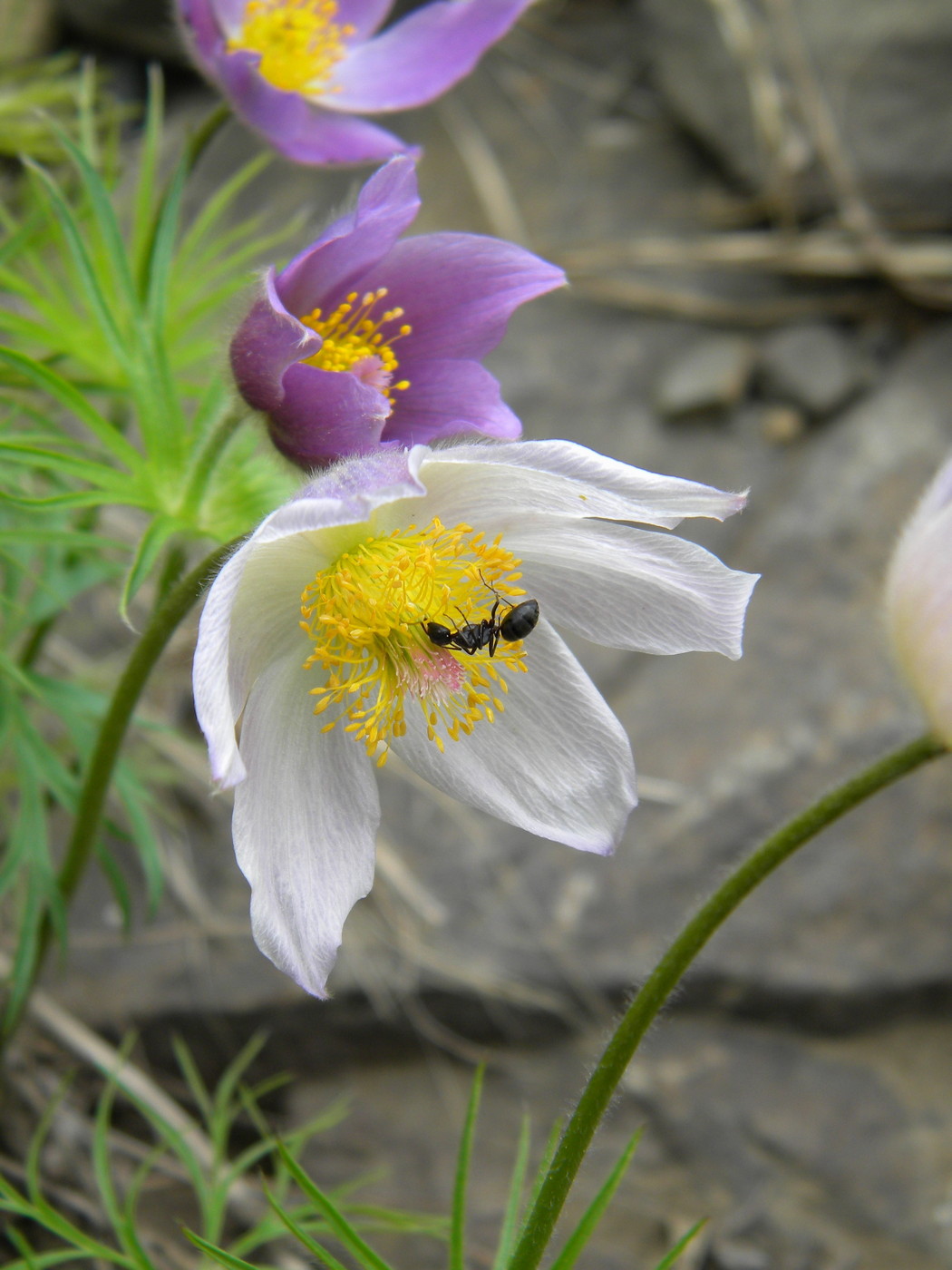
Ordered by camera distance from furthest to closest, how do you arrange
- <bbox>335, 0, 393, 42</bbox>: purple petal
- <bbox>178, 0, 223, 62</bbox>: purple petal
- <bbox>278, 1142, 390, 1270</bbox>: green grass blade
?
<bbox>335, 0, 393, 42</bbox>: purple petal, <bbox>178, 0, 223, 62</bbox>: purple petal, <bbox>278, 1142, 390, 1270</bbox>: green grass blade

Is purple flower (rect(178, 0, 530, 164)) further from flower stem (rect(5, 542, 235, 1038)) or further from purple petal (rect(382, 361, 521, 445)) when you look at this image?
flower stem (rect(5, 542, 235, 1038))

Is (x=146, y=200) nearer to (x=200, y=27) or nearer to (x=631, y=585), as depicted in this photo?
(x=200, y=27)

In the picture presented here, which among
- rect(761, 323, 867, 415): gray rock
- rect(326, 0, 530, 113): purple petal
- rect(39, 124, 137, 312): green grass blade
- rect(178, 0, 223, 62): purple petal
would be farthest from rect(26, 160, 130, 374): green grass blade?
rect(761, 323, 867, 415): gray rock

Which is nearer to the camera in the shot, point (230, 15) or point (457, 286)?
point (457, 286)

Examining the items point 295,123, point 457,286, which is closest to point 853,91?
point 295,123

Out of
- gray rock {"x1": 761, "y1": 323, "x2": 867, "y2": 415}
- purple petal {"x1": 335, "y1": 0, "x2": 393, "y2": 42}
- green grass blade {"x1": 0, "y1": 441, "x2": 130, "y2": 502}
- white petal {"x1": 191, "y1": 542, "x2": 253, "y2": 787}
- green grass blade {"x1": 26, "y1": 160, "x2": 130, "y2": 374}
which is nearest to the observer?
white petal {"x1": 191, "y1": 542, "x2": 253, "y2": 787}

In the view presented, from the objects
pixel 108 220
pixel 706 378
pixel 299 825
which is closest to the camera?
pixel 299 825
